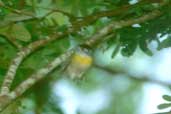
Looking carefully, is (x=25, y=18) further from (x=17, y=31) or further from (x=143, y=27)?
(x=143, y=27)

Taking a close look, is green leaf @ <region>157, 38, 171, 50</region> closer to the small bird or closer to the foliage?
the foliage

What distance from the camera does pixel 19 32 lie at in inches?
44.4

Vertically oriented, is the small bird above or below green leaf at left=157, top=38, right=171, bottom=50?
above

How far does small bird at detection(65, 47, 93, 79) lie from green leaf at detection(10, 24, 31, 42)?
0.51 ft

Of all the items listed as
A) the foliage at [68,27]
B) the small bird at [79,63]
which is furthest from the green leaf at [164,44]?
the small bird at [79,63]

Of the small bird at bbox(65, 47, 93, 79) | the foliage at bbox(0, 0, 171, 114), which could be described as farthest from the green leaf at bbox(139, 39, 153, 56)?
the small bird at bbox(65, 47, 93, 79)

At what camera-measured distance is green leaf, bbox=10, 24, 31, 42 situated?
44.3 inches

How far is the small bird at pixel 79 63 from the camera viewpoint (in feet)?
3.26

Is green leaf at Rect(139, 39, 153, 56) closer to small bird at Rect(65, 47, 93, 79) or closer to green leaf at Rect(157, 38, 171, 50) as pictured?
green leaf at Rect(157, 38, 171, 50)

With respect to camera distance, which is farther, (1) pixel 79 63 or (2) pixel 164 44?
(2) pixel 164 44

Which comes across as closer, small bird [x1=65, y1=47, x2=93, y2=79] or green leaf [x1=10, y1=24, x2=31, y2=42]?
small bird [x1=65, y1=47, x2=93, y2=79]

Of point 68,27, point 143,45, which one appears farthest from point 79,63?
point 143,45

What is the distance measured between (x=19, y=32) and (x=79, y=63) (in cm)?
20

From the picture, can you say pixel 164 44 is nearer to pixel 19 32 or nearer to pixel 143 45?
pixel 143 45
